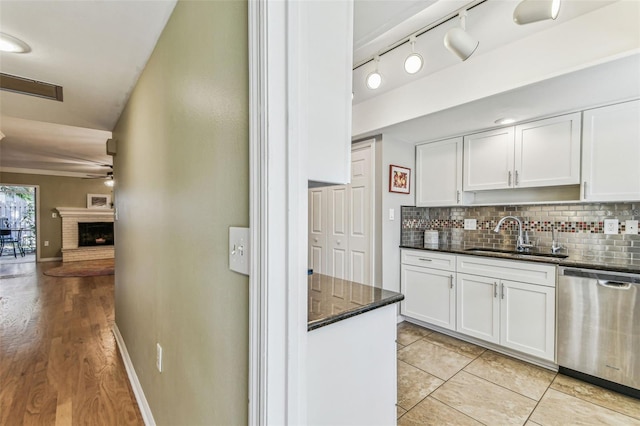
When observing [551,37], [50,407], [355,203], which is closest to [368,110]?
[355,203]

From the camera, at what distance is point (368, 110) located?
3020 millimetres

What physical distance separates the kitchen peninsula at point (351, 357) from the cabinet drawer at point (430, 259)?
6.20 feet

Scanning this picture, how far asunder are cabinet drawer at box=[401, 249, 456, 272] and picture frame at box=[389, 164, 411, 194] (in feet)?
2.23

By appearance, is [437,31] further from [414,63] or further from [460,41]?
[460,41]

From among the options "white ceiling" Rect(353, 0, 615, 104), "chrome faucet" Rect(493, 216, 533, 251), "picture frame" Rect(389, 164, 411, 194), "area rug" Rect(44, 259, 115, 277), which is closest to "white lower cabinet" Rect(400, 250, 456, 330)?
"chrome faucet" Rect(493, 216, 533, 251)

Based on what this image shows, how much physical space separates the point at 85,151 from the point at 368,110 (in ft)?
16.2

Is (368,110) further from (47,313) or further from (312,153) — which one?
(47,313)

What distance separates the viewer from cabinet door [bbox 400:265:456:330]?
2.84m

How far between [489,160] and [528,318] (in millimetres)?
1438

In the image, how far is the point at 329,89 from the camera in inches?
33.7

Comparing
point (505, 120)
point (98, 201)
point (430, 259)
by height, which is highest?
point (505, 120)

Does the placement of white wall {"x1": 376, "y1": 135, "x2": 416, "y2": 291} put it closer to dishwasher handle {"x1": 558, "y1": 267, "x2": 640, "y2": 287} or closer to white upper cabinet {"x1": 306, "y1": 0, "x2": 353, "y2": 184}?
dishwasher handle {"x1": 558, "y1": 267, "x2": 640, "y2": 287}

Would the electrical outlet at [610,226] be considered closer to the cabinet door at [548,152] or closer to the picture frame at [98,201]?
the cabinet door at [548,152]

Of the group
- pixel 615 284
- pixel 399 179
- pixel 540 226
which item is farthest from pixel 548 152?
pixel 399 179
